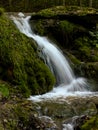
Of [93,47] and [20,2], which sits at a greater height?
[20,2]

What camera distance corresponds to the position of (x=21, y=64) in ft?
30.5

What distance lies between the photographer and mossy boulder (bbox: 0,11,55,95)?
8.99m

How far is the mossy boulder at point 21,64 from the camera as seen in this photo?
899 centimetres

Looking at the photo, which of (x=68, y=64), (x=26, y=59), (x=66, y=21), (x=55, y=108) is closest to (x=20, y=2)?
(x=66, y=21)

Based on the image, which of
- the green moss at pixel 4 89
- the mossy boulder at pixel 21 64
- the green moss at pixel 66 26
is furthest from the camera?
the green moss at pixel 66 26

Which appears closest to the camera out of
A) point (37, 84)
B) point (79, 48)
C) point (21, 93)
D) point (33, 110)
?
point (33, 110)

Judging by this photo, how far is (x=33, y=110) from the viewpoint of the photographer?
24.8 feet

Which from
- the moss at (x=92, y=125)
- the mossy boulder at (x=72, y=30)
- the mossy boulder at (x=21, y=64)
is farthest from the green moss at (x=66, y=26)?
the moss at (x=92, y=125)

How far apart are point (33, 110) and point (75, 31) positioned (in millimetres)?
6652

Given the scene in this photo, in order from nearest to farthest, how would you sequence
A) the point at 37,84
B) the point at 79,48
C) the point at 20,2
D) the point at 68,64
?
the point at 37,84, the point at 68,64, the point at 79,48, the point at 20,2

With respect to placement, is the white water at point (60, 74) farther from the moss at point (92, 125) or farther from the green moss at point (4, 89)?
the moss at point (92, 125)

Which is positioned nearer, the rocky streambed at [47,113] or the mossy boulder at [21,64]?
the rocky streambed at [47,113]

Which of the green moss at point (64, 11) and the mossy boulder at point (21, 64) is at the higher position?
the green moss at point (64, 11)

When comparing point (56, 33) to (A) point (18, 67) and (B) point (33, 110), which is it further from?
Result: (B) point (33, 110)
